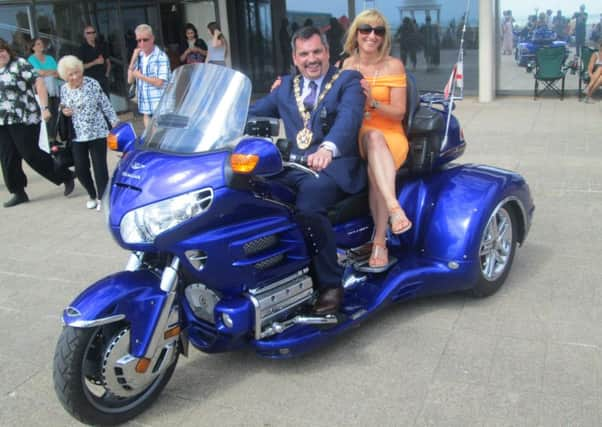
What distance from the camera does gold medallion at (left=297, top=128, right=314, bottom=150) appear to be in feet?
12.2

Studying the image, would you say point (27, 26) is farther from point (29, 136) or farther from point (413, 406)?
point (413, 406)

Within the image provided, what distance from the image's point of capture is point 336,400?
328cm

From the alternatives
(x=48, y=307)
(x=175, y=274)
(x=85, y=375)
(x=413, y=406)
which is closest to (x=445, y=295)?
(x=413, y=406)

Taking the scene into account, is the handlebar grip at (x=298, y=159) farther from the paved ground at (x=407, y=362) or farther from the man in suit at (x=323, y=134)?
the paved ground at (x=407, y=362)

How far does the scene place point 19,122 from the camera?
24.3ft

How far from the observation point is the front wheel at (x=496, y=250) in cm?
425

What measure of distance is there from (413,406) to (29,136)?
19.4 feet

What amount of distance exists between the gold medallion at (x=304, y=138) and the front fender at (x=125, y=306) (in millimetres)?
1174

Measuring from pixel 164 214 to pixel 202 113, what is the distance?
574 millimetres

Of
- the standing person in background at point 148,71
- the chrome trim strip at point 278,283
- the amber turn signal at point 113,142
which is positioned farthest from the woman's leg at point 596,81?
the amber turn signal at point 113,142

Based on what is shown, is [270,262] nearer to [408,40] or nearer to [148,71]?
[148,71]

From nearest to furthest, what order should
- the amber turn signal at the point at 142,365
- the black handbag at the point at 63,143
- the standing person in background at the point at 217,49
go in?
the amber turn signal at the point at 142,365, the black handbag at the point at 63,143, the standing person in background at the point at 217,49

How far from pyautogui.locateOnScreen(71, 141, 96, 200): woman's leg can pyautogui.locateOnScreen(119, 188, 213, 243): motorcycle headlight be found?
179 inches

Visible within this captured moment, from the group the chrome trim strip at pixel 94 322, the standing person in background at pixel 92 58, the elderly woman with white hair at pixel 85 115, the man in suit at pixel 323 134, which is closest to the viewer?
the chrome trim strip at pixel 94 322
